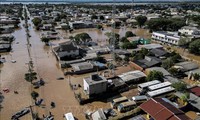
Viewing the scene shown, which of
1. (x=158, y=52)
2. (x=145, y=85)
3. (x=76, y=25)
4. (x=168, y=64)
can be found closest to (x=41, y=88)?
(x=145, y=85)

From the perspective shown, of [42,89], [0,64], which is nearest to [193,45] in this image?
[42,89]

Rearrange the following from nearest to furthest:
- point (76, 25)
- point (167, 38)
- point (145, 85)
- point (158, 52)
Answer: point (145, 85)
point (158, 52)
point (167, 38)
point (76, 25)

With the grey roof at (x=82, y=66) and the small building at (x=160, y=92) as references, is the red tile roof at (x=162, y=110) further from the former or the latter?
the grey roof at (x=82, y=66)

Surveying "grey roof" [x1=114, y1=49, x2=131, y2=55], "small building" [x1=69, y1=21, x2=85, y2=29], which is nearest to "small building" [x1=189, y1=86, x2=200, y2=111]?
"grey roof" [x1=114, y1=49, x2=131, y2=55]

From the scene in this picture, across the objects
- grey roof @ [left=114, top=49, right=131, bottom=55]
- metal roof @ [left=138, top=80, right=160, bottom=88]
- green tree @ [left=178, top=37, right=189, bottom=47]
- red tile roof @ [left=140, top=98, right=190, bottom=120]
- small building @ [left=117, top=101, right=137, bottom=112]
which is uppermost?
green tree @ [left=178, top=37, right=189, bottom=47]

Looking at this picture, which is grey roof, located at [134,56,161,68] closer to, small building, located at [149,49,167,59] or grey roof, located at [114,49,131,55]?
small building, located at [149,49,167,59]

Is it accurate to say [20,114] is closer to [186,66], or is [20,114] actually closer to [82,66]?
[82,66]
